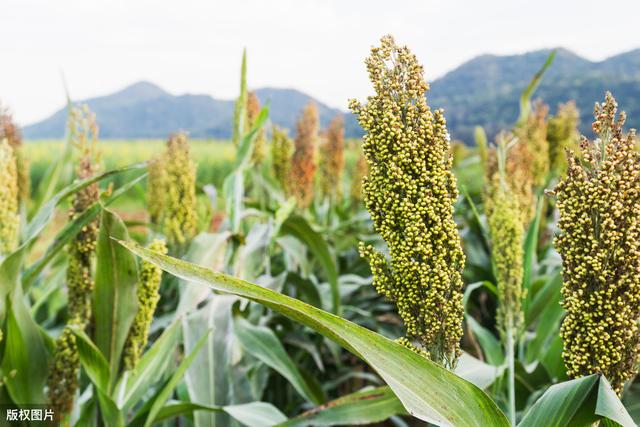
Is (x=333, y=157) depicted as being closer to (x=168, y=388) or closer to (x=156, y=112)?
(x=168, y=388)

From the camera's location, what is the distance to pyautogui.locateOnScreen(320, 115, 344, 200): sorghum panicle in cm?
484

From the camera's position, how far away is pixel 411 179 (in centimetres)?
102

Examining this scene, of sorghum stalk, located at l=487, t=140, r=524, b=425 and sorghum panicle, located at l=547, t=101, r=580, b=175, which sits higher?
sorghum panicle, located at l=547, t=101, r=580, b=175

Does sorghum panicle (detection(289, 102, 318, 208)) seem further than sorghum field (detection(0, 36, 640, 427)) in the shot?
Yes

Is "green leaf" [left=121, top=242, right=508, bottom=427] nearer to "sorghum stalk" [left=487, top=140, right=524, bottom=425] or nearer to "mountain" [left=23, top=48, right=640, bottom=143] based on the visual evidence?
"sorghum stalk" [left=487, top=140, right=524, bottom=425]

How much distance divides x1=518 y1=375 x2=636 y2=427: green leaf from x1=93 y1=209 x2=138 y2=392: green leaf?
3.68 feet

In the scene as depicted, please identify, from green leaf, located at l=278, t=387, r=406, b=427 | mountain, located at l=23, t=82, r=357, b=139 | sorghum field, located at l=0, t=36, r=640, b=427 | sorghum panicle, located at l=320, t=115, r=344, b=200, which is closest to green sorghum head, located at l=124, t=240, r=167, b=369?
sorghum field, located at l=0, t=36, r=640, b=427

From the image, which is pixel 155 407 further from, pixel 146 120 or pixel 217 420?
pixel 146 120

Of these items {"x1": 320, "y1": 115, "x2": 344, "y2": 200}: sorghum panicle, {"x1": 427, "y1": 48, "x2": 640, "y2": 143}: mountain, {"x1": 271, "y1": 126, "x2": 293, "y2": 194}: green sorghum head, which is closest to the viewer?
{"x1": 271, "y1": 126, "x2": 293, "y2": 194}: green sorghum head

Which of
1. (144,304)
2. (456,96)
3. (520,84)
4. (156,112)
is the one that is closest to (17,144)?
(144,304)

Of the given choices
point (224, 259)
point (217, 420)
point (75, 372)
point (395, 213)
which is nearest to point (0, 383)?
point (75, 372)

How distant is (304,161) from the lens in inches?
162

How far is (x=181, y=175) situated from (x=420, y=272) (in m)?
1.95

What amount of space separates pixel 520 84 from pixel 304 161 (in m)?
127
